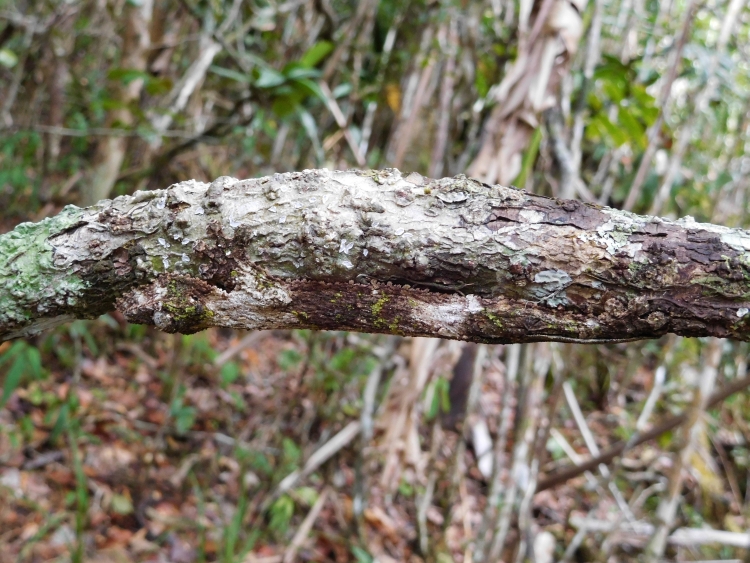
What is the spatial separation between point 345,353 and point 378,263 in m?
1.40

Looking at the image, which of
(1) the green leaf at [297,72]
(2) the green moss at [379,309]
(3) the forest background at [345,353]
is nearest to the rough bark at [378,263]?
(2) the green moss at [379,309]

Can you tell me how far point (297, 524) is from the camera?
1.75 metres

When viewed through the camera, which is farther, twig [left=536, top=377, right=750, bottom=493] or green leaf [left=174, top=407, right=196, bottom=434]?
green leaf [left=174, top=407, right=196, bottom=434]

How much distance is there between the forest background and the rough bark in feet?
3.03

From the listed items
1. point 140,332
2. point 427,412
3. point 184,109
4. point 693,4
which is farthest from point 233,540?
point 693,4

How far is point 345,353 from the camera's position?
1.84 meters

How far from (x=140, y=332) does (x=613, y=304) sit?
6.44 ft

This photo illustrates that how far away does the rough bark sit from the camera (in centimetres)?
42

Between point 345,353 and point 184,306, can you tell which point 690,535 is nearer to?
point 345,353

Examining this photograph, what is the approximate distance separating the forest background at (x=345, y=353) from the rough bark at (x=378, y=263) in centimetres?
92

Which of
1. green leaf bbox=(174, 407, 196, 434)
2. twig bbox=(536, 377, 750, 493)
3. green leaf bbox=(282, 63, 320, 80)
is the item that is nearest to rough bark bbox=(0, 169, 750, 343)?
green leaf bbox=(282, 63, 320, 80)

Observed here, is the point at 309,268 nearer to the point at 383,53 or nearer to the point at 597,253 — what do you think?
the point at 597,253

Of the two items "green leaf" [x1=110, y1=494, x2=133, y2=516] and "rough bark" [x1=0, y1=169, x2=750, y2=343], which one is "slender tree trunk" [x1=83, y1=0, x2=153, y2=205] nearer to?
"green leaf" [x1=110, y1=494, x2=133, y2=516]

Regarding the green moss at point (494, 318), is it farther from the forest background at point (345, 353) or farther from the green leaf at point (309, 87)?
the green leaf at point (309, 87)
